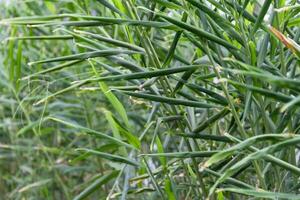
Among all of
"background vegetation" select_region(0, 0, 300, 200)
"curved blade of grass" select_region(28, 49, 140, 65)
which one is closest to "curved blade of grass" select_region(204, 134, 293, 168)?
"background vegetation" select_region(0, 0, 300, 200)

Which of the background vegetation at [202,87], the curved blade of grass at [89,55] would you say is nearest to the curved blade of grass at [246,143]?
the background vegetation at [202,87]

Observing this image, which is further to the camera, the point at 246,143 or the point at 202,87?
the point at 202,87

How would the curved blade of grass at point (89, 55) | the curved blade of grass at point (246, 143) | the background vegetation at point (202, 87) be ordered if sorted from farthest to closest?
the curved blade of grass at point (89, 55) → the background vegetation at point (202, 87) → the curved blade of grass at point (246, 143)

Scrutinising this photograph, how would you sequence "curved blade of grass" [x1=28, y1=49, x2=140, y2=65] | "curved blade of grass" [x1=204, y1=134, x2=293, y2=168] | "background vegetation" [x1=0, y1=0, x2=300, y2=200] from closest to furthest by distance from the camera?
"curved blade of grass" [x1=204, y1=134, x2=293, y2=168] → "background vegetation" [x1=0, y1=0, x2=300, y2=200] → "curved blade of grass" [x1=28, y1=49, x2=140, y2=65]

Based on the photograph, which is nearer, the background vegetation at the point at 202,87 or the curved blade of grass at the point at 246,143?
the curved blade of grass at the point at 246,143

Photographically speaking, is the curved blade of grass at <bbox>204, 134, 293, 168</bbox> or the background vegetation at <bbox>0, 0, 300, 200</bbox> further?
the background vegetation at <bbox>0, 0, 300, 200</bbox>

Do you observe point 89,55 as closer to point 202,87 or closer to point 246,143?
point 202,87

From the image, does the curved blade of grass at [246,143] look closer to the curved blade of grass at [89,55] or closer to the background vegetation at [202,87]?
the background vegetation at [202,87]

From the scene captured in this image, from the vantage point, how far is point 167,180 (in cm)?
113

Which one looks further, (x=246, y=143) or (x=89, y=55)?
(x=89, y=55)

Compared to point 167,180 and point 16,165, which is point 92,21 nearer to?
point 167,180

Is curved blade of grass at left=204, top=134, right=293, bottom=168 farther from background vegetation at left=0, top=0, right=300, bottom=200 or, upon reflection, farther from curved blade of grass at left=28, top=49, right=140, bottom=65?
curved blade of grass at left=28, top=49, right=140, bottom=65

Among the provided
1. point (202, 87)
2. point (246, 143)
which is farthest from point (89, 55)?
point (246, 143)

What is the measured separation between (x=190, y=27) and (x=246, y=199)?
48 centimetres
